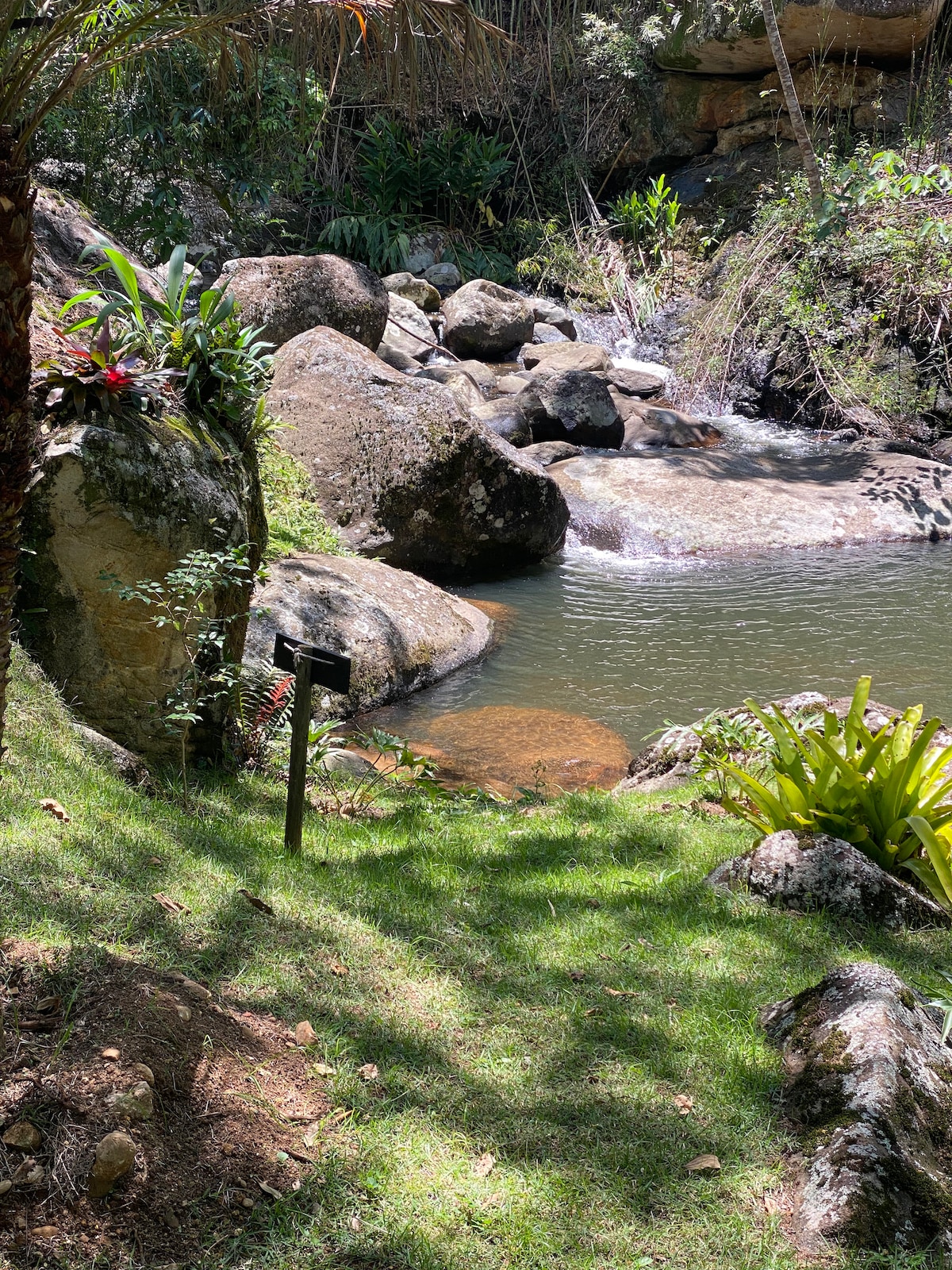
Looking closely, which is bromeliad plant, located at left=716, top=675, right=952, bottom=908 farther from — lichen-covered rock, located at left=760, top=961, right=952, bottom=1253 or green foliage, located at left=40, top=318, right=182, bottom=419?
green foliage, located at left=40, top=318, right=182, bottom=419

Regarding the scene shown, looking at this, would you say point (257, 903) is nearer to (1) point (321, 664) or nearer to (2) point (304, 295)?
(1) point (321, 664)

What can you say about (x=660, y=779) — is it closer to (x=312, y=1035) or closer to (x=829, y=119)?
(x=312, y=1035)

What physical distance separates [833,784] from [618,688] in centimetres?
377

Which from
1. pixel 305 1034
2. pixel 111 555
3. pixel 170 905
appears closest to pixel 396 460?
pixel 111 555

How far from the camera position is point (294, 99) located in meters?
14.4

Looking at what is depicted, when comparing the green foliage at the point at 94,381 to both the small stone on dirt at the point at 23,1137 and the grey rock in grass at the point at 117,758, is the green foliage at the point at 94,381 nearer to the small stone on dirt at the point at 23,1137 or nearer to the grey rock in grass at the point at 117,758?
the grey rock in grass at the point at 117,758

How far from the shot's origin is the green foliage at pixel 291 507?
905 cm

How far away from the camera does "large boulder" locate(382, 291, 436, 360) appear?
1645cm

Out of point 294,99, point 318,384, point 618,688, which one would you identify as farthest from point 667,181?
point 618,688

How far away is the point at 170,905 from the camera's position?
145 inches

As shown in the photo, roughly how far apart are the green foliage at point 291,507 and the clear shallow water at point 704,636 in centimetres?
175

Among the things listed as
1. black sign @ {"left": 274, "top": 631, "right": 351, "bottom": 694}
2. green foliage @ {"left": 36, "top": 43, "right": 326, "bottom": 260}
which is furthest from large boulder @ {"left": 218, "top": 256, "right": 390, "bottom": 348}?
black sign @ {"left": 274, "top": 631, "right": 351, "bottom": 694}

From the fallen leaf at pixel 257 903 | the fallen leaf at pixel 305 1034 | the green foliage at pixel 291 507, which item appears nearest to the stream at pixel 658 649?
the green foliage at pixel 291 507

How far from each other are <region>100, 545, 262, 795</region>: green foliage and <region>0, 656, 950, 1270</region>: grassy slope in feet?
1.44
